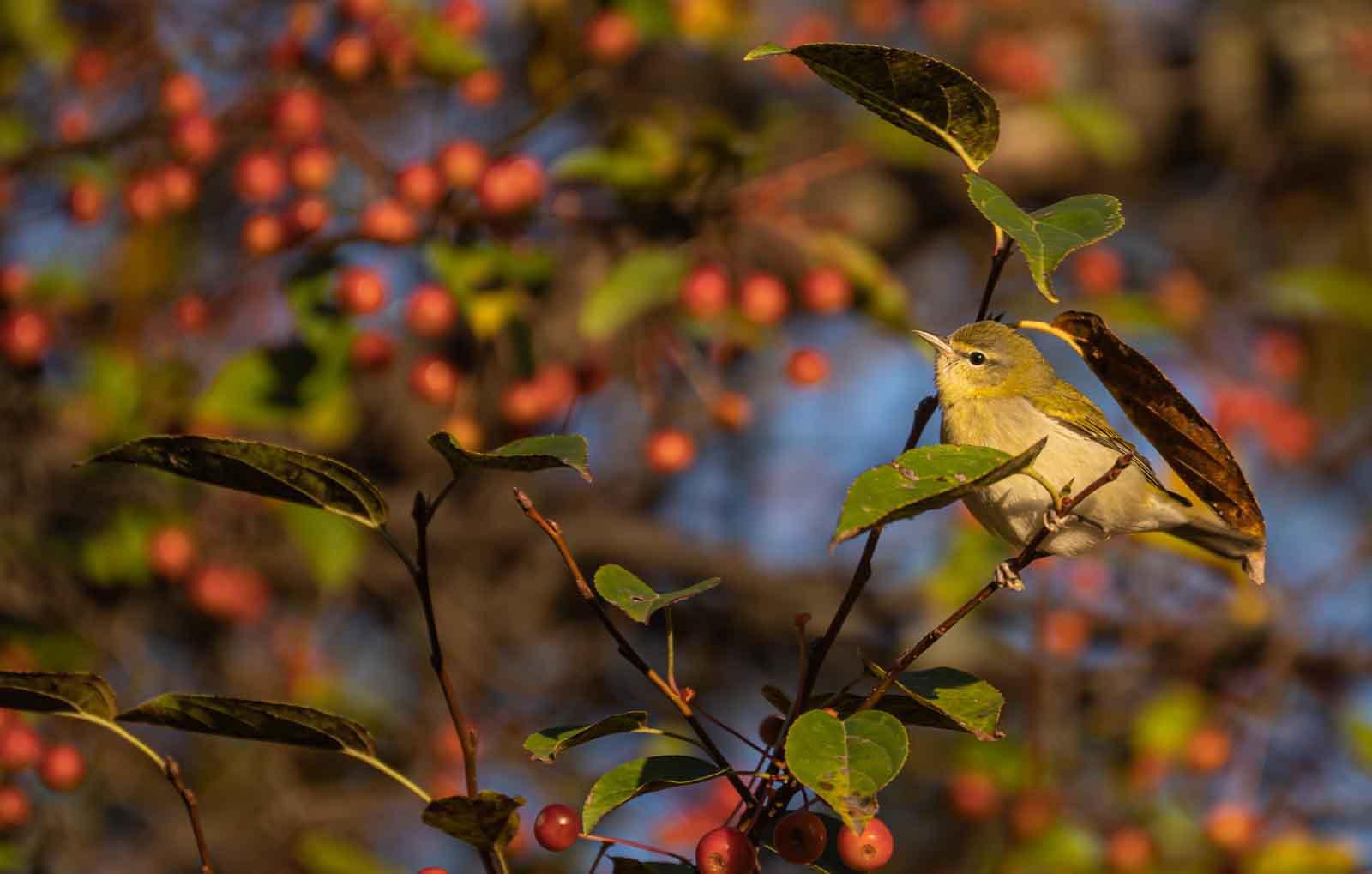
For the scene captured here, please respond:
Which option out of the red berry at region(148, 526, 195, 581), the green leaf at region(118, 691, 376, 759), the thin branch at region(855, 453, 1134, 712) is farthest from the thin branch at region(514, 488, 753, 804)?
the red berry at region(148, 526, 195, 581)

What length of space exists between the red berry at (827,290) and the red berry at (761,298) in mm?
71

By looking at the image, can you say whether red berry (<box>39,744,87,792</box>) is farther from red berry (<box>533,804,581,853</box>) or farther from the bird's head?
the bird's head

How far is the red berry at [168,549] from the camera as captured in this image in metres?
3.68

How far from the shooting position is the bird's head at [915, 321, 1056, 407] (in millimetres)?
2799

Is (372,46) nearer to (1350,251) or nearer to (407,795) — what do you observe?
(407,795)

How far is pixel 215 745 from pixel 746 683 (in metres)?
1.95

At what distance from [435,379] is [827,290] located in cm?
91

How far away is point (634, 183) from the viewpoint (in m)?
2.90

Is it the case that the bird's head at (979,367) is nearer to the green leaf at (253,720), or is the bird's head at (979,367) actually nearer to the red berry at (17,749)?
the green leaf at (253,720)

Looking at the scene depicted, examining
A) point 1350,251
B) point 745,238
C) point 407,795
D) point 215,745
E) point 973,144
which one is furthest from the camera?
point 1350,251

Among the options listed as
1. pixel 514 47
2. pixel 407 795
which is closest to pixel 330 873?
pixel 407 795

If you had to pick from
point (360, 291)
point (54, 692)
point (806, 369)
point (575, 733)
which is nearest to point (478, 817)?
point (575, 733)

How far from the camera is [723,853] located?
4.72 ft

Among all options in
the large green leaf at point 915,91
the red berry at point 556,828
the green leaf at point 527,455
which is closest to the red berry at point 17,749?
the red berry at point 556,828
